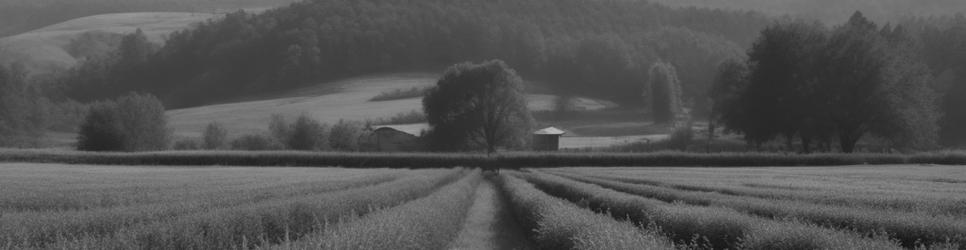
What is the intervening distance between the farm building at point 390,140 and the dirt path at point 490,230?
57045mm

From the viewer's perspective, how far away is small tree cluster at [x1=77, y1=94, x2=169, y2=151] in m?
79.6

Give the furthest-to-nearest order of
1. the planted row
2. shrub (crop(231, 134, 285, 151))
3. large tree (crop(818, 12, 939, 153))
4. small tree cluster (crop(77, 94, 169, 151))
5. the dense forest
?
the dense forest, shrub (crop(231, 134, 285, 151)), small tree cluster (crop(77, 94, 169, 151)), large tree (crop(818, 12, 939, 153)), the planted row

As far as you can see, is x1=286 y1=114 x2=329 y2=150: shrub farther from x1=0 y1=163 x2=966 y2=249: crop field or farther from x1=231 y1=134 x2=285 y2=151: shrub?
x1=0 y1=163 x2=966 y2=249: crop field

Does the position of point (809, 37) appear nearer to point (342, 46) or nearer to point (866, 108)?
point (866, 108)

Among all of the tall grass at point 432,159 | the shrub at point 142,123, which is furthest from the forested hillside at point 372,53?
the tall grass at point 432,159

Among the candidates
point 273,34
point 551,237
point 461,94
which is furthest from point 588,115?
point 551,237

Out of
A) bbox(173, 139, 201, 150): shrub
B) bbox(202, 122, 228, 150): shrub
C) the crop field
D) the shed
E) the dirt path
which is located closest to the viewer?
the crop field

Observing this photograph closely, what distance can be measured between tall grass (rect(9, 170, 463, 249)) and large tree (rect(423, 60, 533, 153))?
63.6 metres

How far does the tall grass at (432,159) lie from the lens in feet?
186

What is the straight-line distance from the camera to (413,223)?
12.6m

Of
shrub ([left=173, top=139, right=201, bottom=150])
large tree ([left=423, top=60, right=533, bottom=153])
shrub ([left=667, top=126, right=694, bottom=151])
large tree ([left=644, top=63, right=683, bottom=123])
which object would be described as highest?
large tree ([left=644, top=63, right=683, bottom=123])

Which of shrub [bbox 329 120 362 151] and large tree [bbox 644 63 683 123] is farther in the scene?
large tree [bbox 644 63 683 123]

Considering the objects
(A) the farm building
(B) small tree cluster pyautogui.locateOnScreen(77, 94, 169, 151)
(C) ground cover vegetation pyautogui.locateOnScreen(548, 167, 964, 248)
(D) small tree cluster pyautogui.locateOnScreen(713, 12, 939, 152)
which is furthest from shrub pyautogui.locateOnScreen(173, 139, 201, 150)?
(C) ground cover vegetation pyautogui.locateOnScreen(548, 167, 964, 248)

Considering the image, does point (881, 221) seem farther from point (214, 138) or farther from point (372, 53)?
point (372, 53)
